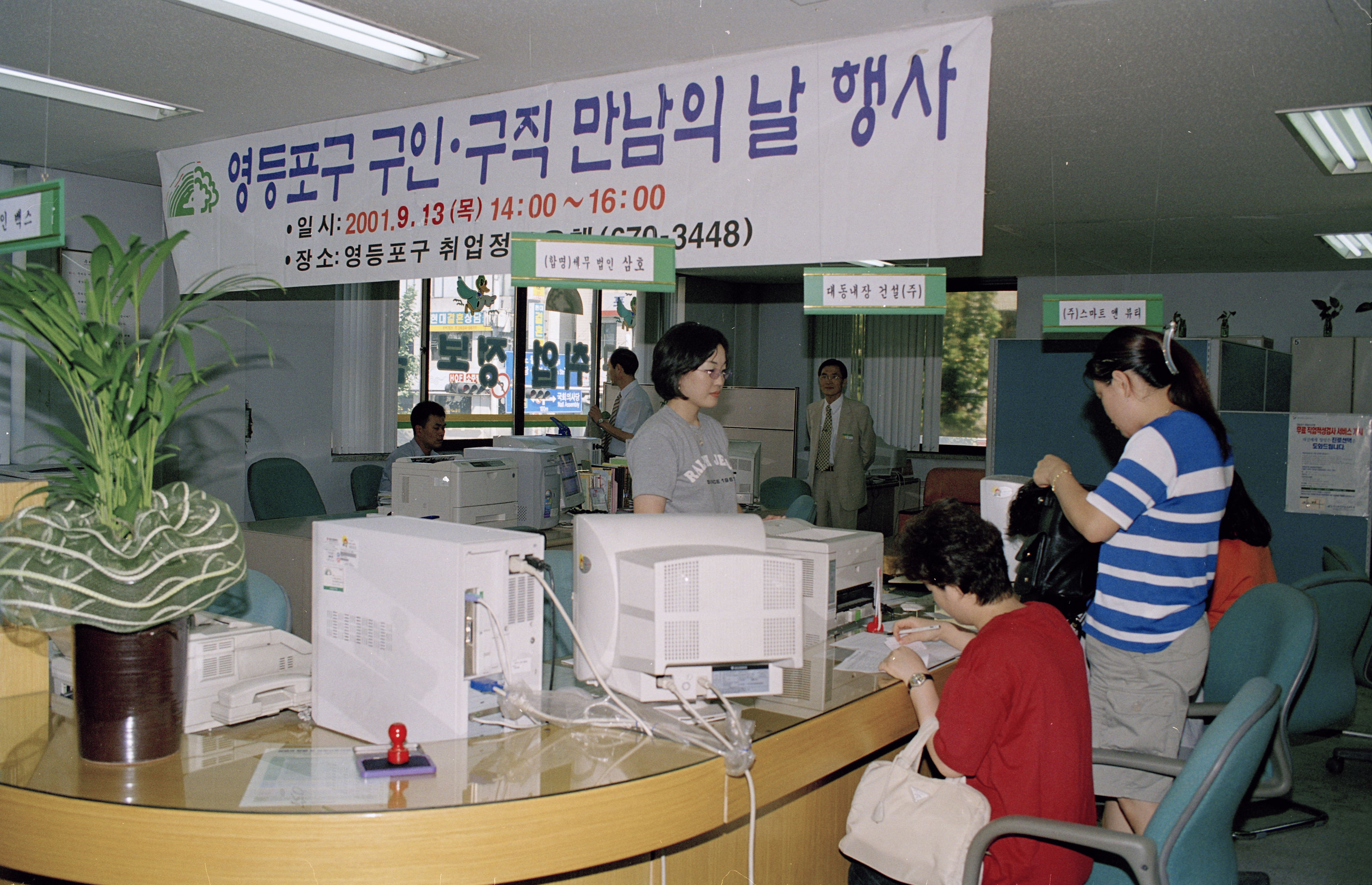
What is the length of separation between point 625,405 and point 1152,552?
478cm

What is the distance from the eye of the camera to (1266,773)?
2701 millimetres

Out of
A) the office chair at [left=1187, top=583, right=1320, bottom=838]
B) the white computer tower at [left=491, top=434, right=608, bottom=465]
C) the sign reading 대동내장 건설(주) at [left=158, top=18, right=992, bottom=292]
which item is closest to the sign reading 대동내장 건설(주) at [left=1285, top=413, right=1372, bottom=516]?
the office chair at [left=1187, top=583, right=1320, bottom=838]

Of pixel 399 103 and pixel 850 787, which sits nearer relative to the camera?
pixel 850 787

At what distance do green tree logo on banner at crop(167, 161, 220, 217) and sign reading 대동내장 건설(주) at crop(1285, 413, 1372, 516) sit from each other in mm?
5346

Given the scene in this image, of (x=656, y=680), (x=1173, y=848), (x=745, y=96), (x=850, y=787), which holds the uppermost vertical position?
(x=745, y=96)

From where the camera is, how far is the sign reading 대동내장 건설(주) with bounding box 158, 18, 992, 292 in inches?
117

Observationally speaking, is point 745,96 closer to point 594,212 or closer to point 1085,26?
point 594,212

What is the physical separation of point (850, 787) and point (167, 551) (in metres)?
1.90

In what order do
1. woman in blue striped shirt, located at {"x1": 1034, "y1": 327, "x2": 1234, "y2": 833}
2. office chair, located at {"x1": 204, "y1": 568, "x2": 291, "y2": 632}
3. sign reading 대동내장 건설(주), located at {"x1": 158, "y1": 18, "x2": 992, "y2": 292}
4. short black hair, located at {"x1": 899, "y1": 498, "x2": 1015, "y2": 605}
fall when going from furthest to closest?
1. sign reading 대동내장 건설(주), located at {"x1": 158, "y1": 18, "x2": 992, "y2": 292}
2. office chair, located at {"x1": 204, "y1": 568, "x2": 291, "y2": 632}
3. woman in blue striped shirt, located at {"x1": 1034, "y1": 327, "x2": 1234, "y2": 833}
4. short black hair, located at {"x1": 899, "y1": 498, "x2": 1015, "y2": 605}

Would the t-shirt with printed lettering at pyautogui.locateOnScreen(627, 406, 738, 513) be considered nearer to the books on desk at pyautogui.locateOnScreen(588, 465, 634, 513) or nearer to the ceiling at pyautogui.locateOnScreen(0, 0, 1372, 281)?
the ceiling at pyautogui.locateOnScreen(0, 0, 1372, 281)

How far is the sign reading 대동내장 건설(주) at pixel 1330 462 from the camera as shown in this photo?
4777 mm

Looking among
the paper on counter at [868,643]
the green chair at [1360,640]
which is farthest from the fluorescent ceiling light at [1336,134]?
the paper on counter at [868,643]

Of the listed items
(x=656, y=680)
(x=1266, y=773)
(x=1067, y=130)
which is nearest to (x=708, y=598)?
(x=656, y=680)

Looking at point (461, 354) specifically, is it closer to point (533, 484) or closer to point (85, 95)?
point (533, 484)
